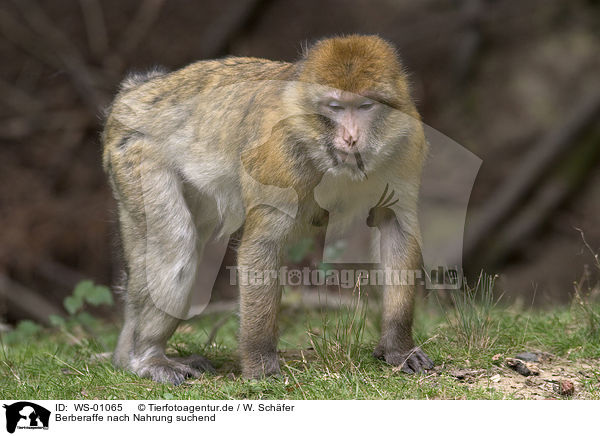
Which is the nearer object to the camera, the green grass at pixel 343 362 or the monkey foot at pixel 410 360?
the green grass at pixel 343 362

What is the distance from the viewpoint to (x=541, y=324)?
633 cm

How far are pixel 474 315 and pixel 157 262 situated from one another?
2332 millimetres

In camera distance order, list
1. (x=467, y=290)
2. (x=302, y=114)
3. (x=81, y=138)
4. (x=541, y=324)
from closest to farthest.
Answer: (x=302, y=114), (x=467, y=290), (x=541, y=324), (x=81, y=138)

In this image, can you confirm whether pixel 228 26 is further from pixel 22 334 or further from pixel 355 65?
pixel 355 65

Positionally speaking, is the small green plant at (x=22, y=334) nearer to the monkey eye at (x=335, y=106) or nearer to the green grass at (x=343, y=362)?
the green grass at (x=343, y=362)

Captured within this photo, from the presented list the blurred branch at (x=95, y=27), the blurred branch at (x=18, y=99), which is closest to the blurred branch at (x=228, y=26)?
the blurred branch at (x=95, y=27)

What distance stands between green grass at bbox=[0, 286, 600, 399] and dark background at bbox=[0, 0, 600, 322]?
214 inches

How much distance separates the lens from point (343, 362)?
5.36 meters

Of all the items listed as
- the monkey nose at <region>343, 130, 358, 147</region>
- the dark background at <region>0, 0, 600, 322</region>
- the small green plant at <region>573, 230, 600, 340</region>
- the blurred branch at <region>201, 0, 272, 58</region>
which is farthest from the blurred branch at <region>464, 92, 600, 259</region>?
the monkey nose at <region>343, 130, 358, 147</region>

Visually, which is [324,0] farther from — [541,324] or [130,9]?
[541,324]

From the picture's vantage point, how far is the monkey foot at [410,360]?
17.7 ft

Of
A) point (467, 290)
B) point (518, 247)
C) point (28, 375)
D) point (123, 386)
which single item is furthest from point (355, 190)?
point (518, 247)

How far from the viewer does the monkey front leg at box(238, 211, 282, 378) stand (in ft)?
17.5
